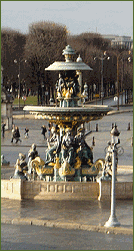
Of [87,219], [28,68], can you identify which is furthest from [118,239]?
[28,68]

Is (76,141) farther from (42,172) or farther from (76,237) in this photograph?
(76,237)

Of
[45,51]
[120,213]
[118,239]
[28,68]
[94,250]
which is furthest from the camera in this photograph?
[28,68]

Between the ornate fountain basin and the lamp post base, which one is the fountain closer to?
the ornate fountain basin

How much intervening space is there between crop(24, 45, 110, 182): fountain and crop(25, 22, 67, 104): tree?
63231 mm

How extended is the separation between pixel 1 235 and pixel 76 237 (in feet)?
7.50

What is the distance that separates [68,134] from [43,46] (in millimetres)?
66998

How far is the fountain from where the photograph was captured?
1219 inches

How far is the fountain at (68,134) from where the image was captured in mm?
30953

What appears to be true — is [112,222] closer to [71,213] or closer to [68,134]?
[71,213]

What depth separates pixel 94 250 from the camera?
21078 millimetres

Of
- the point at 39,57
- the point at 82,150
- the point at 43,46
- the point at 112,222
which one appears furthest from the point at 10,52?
Result: the point at 112,222

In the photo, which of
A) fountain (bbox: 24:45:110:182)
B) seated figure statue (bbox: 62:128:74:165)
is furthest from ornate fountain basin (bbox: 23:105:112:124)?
seated figure statue (bbox: 62:128:74:165)

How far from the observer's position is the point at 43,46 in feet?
318

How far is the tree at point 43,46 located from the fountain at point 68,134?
63.2 metres
